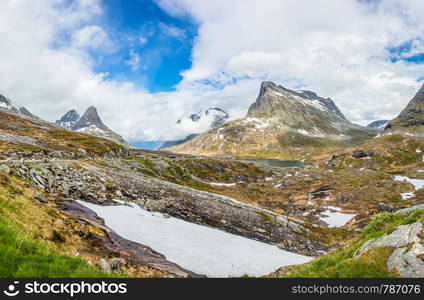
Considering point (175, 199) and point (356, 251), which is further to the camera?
point (175, 199)

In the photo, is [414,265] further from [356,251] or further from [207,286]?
[207,286]

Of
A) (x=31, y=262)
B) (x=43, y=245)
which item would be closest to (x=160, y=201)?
(x=43, y=245)

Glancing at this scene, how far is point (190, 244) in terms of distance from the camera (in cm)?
2547

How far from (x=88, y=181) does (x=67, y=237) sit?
2511 centimetres

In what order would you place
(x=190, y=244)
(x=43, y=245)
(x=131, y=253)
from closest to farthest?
(x=43, y=245) → (x=131, y=253) → (x=190, y=244)

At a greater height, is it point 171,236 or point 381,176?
point 381,176

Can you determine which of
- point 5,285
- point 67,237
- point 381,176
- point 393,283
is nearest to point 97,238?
point 67,237

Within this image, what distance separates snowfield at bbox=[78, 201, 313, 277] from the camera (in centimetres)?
2138

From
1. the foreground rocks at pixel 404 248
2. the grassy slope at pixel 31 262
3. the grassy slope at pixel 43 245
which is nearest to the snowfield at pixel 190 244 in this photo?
the grassy slope at pixel 43 245

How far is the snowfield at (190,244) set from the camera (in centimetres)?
2138

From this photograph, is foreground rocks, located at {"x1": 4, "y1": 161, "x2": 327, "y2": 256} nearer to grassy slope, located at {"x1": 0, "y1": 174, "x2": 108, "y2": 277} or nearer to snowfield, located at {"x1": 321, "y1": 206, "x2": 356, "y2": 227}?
grassy slope, located at {"x1": 0, "y1": 174, "x2": 108, "y2": 277}

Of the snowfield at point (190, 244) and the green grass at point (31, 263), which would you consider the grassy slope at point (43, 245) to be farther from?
the snowfield at point (190, 244)

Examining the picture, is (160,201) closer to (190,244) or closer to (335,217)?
(190,244)

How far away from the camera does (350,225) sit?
236ft
